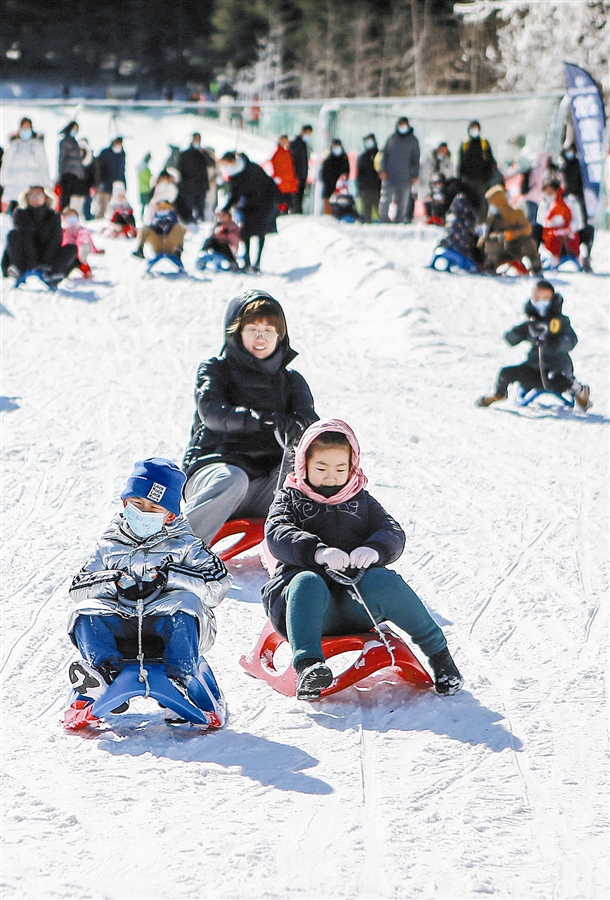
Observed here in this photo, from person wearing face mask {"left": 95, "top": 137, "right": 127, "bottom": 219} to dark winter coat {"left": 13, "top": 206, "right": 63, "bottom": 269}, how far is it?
18.2 ft

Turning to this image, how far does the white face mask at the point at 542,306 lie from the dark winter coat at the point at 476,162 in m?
7.69

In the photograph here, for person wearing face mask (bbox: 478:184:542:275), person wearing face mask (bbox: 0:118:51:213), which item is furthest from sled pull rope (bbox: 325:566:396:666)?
person wearing face mask (bbox: 0:118:51:213)

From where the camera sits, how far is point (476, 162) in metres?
14.9

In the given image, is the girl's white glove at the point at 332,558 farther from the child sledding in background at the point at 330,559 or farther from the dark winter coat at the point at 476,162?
the dark winter coat at the point at 476,162

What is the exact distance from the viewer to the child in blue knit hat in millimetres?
3143

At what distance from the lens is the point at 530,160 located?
17188mm

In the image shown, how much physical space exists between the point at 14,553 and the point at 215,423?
102 cm

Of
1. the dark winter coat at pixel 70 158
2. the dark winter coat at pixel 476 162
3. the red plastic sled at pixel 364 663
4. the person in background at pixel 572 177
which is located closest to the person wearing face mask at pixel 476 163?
the dark winter coat at pixel 476 162

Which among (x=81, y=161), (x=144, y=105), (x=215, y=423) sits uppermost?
(x=144, y=105)

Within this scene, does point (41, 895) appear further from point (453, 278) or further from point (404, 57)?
point (404, 57)

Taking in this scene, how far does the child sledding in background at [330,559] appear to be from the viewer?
337 cm

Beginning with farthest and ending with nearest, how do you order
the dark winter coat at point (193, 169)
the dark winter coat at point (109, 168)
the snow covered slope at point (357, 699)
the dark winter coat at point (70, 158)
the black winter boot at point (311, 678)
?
the dark winter coat at point (109, 168)
the dark winter coat at point (193, 169)
the dark winter coat at point (70, 158)
the black winter boot at point (311, 678)
the snow covered slope at point (357, 699)

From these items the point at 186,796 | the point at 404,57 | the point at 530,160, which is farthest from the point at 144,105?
the point at 404,57

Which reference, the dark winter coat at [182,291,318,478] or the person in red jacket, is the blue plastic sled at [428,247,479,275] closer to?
the person in red jacket
